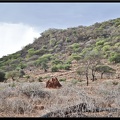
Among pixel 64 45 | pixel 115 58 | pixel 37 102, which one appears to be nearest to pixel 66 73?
pixel 115 58

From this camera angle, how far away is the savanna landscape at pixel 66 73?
675cm

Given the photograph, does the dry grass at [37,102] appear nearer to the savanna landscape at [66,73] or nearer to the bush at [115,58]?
the savanna landscape at [66,73]

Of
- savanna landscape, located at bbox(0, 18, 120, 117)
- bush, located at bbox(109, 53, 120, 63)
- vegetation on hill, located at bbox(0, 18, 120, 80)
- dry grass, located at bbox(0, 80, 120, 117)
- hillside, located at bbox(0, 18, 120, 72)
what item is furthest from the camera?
hillside, located at bbox(0, 18, 120, 72)

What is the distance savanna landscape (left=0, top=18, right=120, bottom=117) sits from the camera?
675 cm

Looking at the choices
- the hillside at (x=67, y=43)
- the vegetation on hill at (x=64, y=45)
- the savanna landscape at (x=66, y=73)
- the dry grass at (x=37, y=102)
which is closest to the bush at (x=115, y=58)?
the savanna landscape at (x=66, y=73)

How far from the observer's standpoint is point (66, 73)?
2869 centimetres

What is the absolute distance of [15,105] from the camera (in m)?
6.75

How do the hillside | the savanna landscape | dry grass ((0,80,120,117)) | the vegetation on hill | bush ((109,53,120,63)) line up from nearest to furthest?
dry grass ((0,80,120,117)), the savanna landscape, bush ((109,53,120,63)), the vegetation on hill, the hillside

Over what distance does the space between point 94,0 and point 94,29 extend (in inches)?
1919

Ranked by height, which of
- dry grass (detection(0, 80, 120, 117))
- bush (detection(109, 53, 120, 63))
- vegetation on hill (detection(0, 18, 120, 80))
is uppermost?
vegetation on hill (detection(0, 18, 120, 80))

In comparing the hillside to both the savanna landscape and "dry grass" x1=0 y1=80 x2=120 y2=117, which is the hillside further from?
"dry grass" x1=0 y1=80 x2=120 y2=117

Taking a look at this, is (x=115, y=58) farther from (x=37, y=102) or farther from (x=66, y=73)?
(x=37, y=102)

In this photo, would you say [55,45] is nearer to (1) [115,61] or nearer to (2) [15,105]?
(1) [115,61]

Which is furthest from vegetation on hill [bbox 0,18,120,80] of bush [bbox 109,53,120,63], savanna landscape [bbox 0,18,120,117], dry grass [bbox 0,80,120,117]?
dry grass [bbox 0,80,120,117]
